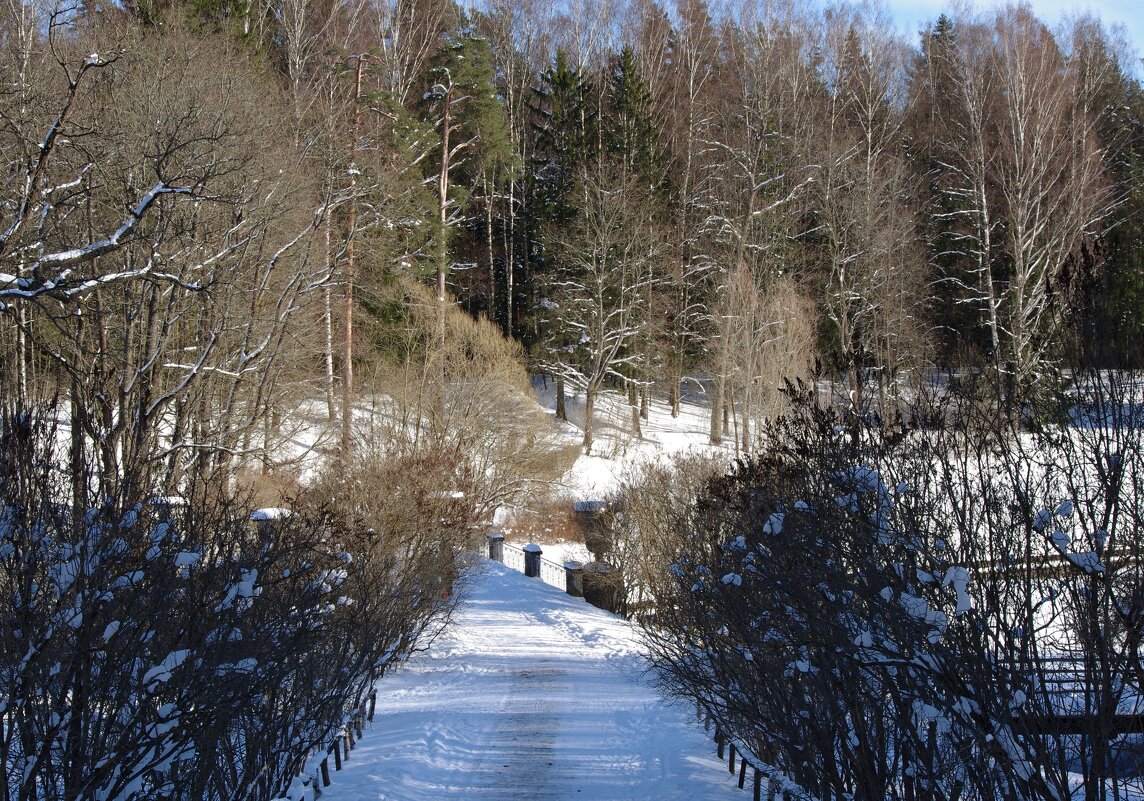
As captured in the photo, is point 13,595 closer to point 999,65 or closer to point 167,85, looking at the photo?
point 167,85

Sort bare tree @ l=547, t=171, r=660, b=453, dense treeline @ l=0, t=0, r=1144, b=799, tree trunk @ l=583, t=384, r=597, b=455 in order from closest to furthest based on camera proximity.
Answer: dense treeline @ l=0, t=0, r=1144, b=799 → tree trunk @ l=583, t=384, r=597, b=455 → bare tree @ l=547, t=171, r=660, b=453

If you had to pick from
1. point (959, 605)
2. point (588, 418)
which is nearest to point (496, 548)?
point (588, 418)

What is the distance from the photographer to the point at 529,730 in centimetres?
897

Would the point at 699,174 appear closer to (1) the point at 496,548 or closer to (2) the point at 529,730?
(1) the point at 496,548

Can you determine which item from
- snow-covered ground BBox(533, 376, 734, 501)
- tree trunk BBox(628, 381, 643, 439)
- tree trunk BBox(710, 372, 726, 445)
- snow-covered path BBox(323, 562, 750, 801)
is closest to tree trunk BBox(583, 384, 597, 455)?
snow-covered ground BBox(533, 376, 734, 501)

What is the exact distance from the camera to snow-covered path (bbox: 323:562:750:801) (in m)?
7.40

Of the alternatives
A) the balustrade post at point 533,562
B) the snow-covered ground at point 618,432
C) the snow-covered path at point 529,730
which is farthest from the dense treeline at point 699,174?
the snow-covered path at point 529,730

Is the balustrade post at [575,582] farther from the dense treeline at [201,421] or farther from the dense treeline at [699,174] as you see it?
the dense treeline at [699,174]

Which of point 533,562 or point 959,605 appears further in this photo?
point 533,562

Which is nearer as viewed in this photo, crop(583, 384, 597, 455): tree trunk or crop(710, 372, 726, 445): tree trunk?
crop(583, 384, 597, 455): tree trunk

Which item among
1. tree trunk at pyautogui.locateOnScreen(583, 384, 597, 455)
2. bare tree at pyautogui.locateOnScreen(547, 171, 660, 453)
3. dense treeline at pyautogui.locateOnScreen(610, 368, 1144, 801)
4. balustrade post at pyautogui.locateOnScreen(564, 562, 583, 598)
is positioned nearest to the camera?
dense treeline at pyautogui.locateOnScreen(610, 368, 1144, 801)

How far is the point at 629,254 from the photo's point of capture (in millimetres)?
31047

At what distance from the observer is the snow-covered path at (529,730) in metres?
7.40

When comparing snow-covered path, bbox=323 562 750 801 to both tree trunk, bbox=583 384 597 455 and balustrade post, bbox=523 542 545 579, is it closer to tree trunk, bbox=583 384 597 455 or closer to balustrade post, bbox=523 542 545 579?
balustrade post, bbox=523 542 545 579
